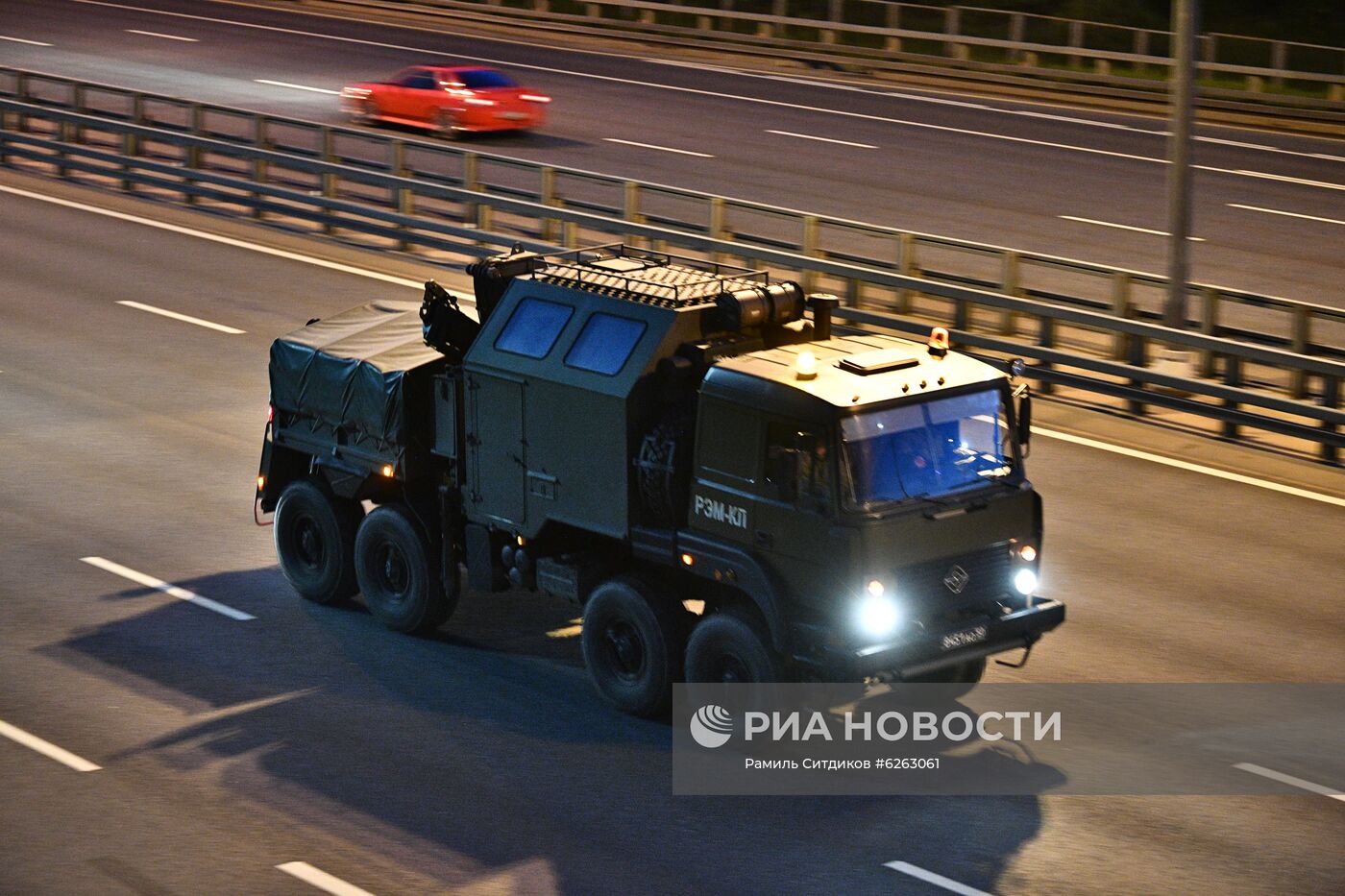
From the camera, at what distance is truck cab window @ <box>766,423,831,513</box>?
37.2 feet

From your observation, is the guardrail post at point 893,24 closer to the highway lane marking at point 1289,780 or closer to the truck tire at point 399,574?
the truck tire at point 399,574

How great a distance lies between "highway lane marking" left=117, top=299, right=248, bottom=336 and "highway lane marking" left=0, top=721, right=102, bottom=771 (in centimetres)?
1149

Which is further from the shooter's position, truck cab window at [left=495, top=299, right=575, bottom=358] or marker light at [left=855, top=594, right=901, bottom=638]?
truck cab window at [left=495, top=299, right=575, bottom=358]

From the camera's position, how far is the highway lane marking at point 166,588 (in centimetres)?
1456

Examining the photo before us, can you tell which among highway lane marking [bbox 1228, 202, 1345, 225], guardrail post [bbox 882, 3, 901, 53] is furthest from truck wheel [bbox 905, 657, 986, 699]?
guardrail post [bbox 882, 3, 901, 53]

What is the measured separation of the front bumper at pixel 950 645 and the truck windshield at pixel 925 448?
834 millimetres

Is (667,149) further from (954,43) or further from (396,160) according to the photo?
(954,43)

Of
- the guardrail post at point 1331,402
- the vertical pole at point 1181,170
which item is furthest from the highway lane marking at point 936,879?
the vertical pole at point 1181,170

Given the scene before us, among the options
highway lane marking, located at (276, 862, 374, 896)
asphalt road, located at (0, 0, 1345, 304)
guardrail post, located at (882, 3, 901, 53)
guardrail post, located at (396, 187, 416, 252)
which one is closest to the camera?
highway lane marking, located at (276, 862, 374, 896)

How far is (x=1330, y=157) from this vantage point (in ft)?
117

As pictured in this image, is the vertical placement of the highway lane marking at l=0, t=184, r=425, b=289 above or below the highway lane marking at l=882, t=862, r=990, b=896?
above

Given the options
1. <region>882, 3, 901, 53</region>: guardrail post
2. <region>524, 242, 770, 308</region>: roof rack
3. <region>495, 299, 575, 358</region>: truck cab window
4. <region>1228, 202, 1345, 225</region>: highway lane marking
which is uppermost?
<region>882, 3, 901, 53</region>: guardrail post

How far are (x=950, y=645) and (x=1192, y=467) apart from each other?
7.57m

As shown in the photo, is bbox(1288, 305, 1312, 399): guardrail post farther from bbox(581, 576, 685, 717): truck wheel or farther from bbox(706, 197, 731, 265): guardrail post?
bbox(581, 576, 685, 717): truck wheel
